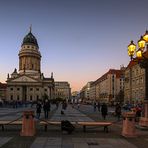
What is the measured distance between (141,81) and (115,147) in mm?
76818

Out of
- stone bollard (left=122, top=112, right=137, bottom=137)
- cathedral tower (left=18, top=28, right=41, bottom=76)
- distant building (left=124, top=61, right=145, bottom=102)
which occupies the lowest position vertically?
stone bollard (left=122, top=112, right=137, bottom=137)

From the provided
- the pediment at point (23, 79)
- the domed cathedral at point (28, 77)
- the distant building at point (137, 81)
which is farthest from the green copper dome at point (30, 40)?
the distant building at point (137, 81)

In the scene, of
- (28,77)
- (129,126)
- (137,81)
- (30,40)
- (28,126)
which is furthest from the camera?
(30,40)

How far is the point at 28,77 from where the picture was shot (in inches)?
6078

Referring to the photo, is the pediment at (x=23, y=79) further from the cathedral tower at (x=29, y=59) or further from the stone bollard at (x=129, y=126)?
the stone bollard at (x=129, y=126)

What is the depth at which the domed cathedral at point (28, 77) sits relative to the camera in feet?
510

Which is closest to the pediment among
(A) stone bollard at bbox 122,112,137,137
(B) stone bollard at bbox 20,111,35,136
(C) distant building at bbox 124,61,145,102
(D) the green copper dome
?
(D) the green copper dome

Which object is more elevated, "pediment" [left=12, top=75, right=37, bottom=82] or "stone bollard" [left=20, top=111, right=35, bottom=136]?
"pediment" [left=12, top=75, right=37, bottom=82]

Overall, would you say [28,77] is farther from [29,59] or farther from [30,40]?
[30,40]

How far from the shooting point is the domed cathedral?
A: 510 feet

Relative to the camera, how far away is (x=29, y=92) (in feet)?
534

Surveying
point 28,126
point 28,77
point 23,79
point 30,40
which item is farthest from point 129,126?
point 30,40

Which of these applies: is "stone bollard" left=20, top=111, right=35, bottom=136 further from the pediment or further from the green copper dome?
the green copper dome

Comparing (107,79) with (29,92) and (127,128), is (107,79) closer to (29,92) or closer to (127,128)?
(29,92)
